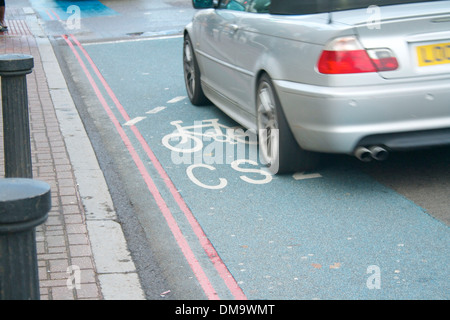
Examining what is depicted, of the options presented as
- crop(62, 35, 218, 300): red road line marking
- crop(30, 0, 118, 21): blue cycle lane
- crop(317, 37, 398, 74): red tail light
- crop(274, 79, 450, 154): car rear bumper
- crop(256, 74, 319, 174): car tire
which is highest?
crop(317, 37, 398, 74): red tail light

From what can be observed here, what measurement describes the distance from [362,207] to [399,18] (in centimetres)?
134

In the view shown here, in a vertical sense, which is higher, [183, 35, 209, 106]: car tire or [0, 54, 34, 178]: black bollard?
[0, 54, 34, 178]: black bollard

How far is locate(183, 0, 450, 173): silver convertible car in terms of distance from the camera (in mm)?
5137

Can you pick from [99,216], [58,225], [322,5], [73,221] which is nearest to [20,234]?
[58,225]

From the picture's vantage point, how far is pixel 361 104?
5.15 meters

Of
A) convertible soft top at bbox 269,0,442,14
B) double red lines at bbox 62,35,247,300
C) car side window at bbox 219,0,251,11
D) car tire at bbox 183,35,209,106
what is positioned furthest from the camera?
car tire at bbox 183,35,209,106

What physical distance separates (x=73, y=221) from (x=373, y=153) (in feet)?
7.00

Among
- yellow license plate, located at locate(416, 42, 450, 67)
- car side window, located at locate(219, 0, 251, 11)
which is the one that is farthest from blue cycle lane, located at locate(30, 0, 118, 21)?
yellow license plate, located at locate(416, 42, 450, 67)

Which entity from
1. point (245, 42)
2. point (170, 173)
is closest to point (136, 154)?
point (170, 173)

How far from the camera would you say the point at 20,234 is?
9.46 feet

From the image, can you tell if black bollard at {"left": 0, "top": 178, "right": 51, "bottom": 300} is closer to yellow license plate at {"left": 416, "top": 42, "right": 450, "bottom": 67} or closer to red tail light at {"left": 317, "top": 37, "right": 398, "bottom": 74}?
red tail light at {"left": 317, "top": 37, "right": 398, "bottom": 74}

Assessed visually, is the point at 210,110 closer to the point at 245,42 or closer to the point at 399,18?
the point at 245,42

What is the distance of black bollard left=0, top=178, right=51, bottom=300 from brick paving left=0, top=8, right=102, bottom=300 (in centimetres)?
102

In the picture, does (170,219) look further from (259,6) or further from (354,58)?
(259,6)
